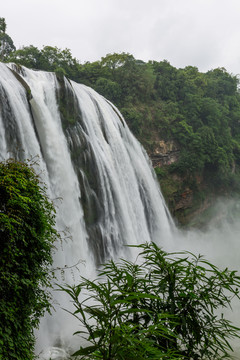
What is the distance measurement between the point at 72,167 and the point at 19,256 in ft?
20.1

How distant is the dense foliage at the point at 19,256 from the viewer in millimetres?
3879

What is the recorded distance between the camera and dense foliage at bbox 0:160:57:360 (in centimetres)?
388

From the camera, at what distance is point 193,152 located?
22938 mm

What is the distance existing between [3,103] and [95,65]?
62.7ft

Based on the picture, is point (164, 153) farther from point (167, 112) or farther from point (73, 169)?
point (73, 169)

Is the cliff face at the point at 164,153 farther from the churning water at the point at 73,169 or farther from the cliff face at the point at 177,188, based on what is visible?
the churning water at the point at 73,169

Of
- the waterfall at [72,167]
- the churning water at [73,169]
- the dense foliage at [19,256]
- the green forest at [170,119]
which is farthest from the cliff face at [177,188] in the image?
the dense foliage at [19,256]

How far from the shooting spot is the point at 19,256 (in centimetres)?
440

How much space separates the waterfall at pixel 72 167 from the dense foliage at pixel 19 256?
2.04 meters

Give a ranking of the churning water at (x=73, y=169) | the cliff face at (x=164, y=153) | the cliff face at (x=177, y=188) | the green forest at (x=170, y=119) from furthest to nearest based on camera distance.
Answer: the cliff face at (x=164, y=153) → the green forest at (x=170, y=119) → the cliff face at (x=177, y=188) → the churning water at (x=73, y=169)

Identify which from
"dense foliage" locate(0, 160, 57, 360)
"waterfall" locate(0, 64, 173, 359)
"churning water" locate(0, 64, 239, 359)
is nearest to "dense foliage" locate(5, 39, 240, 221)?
"churning water" locate(0, 64, 239, 359)

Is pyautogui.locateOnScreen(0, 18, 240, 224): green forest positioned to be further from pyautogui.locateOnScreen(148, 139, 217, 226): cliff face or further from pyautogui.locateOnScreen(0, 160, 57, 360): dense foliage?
pyautogui.locateOnScreen(0, 160, 57, 360): dense foliage

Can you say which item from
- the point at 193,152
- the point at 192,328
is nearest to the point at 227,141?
the point at 193,152

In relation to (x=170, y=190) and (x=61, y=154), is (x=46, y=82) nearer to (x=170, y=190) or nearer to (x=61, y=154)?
(x=61, y=154)
